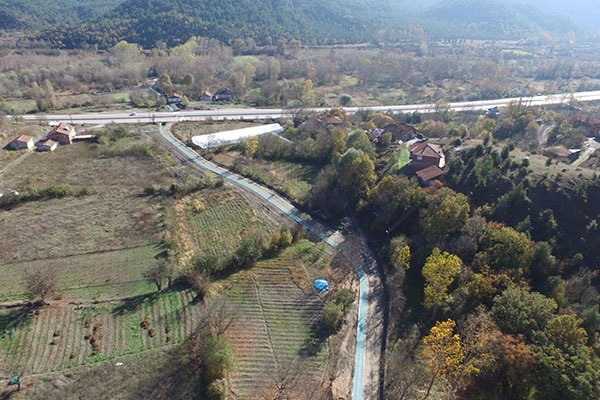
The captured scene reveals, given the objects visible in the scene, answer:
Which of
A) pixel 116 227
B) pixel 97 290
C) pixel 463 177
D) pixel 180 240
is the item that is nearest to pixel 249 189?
pixel 180 240

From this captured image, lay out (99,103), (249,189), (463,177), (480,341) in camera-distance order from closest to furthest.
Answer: (480,341) → (463,177) → (249,189) → (99,103)

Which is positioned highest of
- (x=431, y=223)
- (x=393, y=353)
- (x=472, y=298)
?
(x=431, y=223)

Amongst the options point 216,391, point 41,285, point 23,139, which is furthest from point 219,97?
point 216,391

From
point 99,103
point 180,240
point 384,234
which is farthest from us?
point 99,103

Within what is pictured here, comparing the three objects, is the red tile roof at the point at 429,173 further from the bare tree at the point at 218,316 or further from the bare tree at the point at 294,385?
the bare tree at the point at 218,316

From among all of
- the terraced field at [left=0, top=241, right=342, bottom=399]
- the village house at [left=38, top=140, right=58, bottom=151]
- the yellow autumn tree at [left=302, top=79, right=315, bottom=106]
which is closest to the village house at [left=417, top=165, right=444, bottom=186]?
the terraced field at [left=0, top=241, right=342, bottom=399]

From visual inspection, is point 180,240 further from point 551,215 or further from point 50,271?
point 551,215

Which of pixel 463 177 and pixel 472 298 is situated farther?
pixel 463 177
